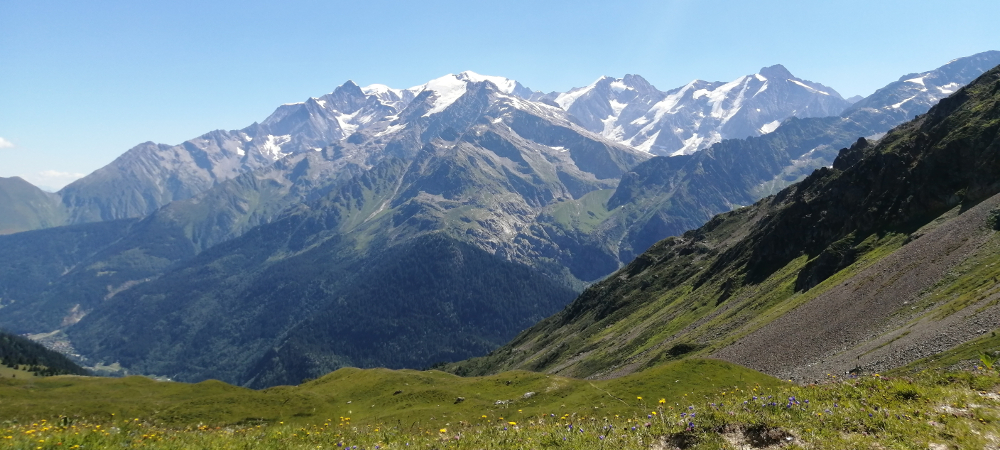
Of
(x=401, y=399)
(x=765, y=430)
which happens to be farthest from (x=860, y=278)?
(x=765, y=430)

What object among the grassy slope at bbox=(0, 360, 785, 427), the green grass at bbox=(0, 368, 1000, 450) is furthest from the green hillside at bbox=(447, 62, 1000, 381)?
the green grass at bbox=(0, 368, 1000, 450)

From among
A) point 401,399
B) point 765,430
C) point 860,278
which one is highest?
point 765,430

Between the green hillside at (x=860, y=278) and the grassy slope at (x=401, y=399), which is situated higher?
the grassy slope at (x=401, y=399)

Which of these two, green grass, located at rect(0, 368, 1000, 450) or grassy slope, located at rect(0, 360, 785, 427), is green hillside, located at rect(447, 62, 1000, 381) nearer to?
grassy slope, located at rect(0, 360, 785, 427)

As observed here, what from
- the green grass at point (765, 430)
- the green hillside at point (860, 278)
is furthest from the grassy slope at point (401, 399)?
the green hillside at point (860, 278)

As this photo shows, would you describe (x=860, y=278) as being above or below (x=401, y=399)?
below

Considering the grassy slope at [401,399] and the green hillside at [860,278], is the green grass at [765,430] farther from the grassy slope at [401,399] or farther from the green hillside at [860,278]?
the green hillside at [860,278]

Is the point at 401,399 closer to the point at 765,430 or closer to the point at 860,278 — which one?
the point at 765,430

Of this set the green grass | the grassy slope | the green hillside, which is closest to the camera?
the green grass

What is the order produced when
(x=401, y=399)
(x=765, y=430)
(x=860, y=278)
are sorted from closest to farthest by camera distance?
1. (x=765, y=430)
2. (x=401, y=399)
3. (x=860, y=278)

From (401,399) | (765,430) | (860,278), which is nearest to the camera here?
(765,430)

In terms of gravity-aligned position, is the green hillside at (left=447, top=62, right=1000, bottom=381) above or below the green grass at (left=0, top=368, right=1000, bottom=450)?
below

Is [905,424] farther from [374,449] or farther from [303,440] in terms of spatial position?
[303,440]

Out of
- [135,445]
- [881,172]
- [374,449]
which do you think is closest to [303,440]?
[374,449]
